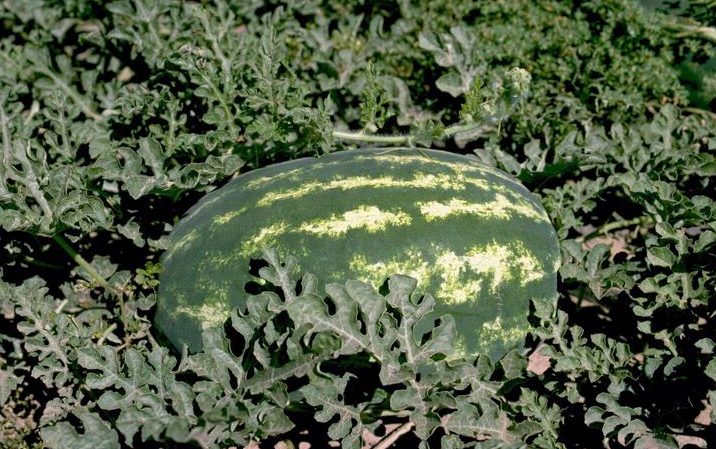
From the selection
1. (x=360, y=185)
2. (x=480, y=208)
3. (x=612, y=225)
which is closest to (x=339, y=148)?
(x=360, y=185)

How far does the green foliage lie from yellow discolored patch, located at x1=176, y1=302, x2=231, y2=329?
8 cm

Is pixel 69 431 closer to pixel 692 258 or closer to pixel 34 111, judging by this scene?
pixel 34 111

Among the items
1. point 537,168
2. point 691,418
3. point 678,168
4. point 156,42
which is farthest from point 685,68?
point 156,42

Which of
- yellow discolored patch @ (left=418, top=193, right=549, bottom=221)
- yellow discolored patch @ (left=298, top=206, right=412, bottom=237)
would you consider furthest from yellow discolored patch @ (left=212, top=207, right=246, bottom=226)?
yellow discolored patch @ (left=418, top=193, right=549, bottom=221)

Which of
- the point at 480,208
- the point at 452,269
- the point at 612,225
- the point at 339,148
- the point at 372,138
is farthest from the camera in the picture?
the point at 612,225

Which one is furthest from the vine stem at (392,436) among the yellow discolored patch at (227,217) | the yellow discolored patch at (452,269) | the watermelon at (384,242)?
the yellow discolored patch at (227,217)

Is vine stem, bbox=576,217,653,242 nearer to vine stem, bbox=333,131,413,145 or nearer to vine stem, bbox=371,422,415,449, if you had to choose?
vine stem, bbox=333,131,413,145

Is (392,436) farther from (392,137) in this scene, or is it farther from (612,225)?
(612,225)

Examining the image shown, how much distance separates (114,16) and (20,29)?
2.02 ft

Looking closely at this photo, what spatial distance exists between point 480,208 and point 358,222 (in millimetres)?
444

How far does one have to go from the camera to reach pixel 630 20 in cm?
367

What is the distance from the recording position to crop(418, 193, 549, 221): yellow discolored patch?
8.47ft

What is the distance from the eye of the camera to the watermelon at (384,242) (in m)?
2.52

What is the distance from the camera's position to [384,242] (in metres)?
2.52
